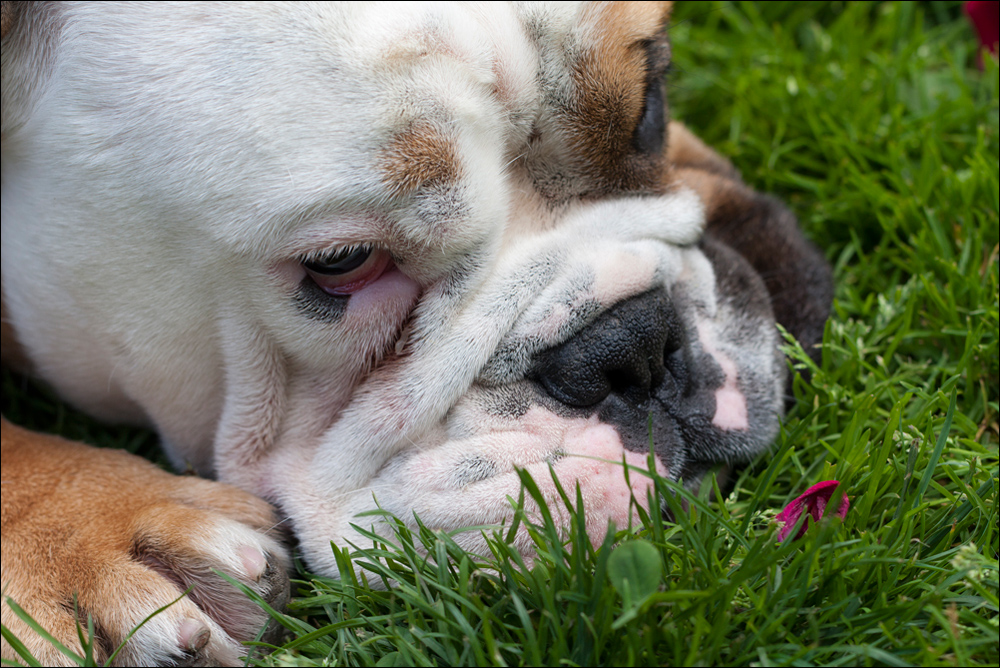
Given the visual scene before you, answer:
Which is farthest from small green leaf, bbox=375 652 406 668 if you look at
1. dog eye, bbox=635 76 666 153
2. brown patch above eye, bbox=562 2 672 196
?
dog eye, bbox=635 76 666 153

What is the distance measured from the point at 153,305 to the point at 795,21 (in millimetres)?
2687

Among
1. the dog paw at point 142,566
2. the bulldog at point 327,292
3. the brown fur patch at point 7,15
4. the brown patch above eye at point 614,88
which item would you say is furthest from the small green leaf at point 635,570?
the brown fur patch at point 7,15

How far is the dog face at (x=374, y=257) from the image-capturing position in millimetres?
1646

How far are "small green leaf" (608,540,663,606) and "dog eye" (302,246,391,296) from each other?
78 cm

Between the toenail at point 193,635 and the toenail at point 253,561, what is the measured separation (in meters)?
0.13

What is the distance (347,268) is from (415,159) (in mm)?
276

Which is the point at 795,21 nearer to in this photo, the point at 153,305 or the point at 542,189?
the point at 542,189

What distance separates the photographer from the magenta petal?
1.64m

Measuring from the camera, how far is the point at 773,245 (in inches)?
92.0

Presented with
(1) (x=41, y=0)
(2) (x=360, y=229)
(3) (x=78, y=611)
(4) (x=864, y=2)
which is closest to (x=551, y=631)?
(2) (x=360, y=229)

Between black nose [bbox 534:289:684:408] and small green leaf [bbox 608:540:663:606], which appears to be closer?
small green leaf [bbox 608:540:663:606]

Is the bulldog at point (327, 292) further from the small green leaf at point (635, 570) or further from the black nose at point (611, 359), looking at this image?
the small green leaf at point (635, 570)

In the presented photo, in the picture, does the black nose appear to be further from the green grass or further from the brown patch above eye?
the brown patch above eye

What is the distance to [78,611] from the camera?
1.68 m
